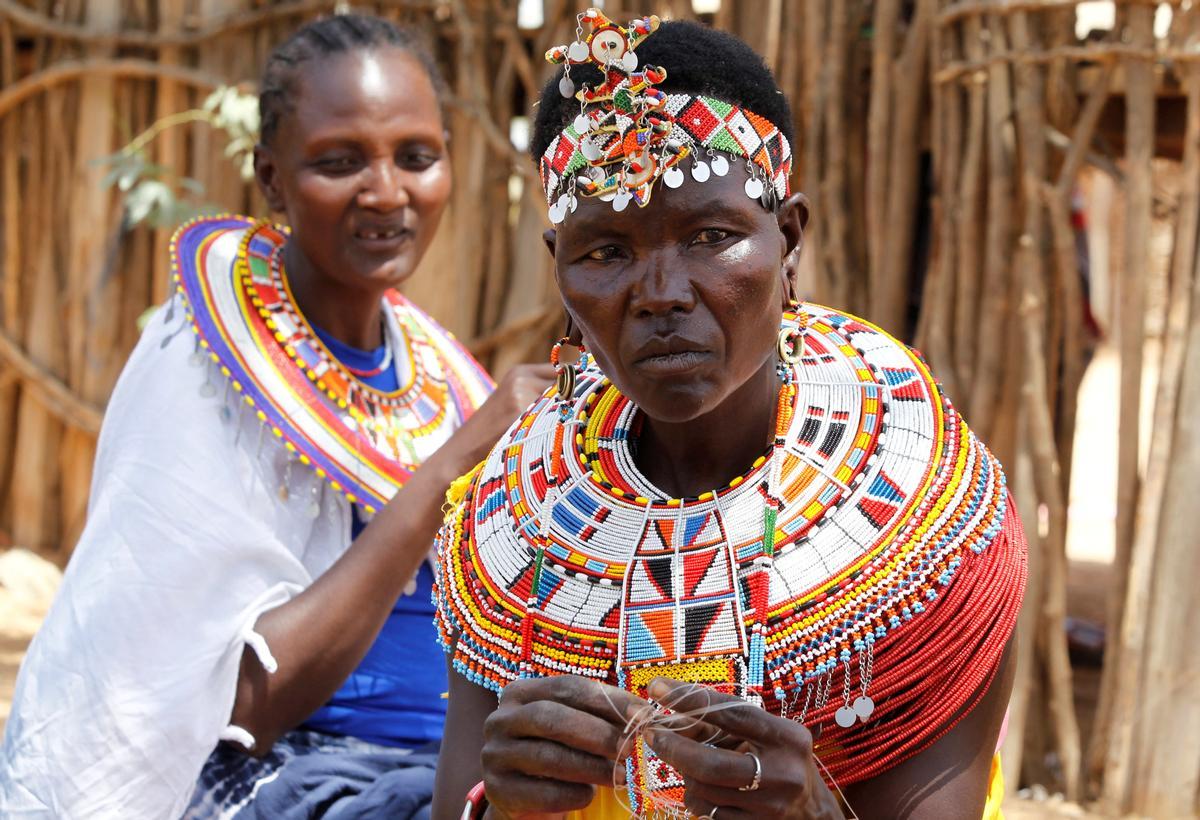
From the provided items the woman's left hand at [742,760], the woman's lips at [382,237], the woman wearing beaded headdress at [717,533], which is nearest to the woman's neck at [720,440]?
the woman wearing beaded headdress at [717,533]

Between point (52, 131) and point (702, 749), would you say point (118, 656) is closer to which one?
point (702, 749)

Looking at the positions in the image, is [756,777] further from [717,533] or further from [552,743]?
[717,533]

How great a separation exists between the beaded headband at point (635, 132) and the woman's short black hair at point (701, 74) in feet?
0.05

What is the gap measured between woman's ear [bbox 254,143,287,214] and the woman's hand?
181cm

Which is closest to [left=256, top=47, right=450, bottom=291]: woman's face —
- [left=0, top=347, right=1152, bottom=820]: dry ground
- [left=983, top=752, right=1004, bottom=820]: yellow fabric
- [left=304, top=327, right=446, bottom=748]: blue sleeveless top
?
[left=304, top=327, right=446, bottom=748]: blue sleeveless top

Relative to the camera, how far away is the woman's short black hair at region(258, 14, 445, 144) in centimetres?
327

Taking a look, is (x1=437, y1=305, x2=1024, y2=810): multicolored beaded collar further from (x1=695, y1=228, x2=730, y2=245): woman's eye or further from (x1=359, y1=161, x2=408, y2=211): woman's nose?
(x1=359, y1=161, x2=408, y2=211): woman's nose

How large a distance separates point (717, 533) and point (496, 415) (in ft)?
2.74

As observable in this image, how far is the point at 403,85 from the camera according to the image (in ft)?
10.7

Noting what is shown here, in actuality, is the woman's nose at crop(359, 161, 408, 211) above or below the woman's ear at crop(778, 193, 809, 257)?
below

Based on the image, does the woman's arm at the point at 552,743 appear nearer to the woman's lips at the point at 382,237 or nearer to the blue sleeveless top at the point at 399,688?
the blue sleeveless top at the point at 399,688

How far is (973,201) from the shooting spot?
14.3 feet

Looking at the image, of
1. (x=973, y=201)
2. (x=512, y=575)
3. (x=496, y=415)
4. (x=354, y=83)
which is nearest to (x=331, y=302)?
(x=354, y=83)

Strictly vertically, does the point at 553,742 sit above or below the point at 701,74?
below
